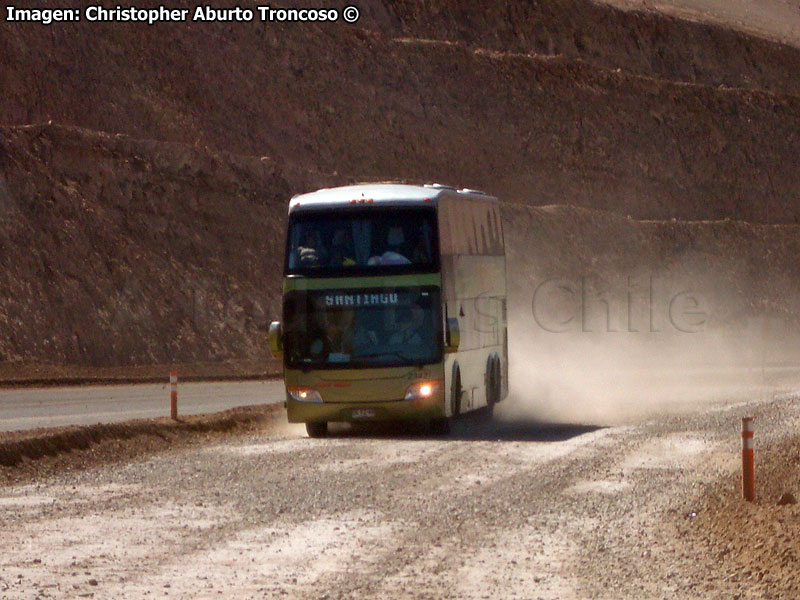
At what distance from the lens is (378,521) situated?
46.2 ft

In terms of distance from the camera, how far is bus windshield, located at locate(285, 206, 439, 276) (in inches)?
939

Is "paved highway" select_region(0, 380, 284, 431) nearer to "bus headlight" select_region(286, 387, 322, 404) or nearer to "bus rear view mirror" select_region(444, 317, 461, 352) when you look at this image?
"bus headlight" select_region(286, 387, 322, 404)

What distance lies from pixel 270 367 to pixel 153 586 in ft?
122

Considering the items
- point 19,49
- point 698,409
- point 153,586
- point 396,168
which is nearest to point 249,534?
point 153,586

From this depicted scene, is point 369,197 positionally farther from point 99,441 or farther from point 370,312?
point 99,441

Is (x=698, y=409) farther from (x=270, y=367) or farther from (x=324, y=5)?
(x=324, y=5)

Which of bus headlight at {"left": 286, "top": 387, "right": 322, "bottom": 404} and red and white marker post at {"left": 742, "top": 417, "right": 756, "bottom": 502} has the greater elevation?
bus headlight at {"left": 286, "top": 387, "right": 322, "bottom": 404}

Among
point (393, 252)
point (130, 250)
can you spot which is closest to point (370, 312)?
point (393, 252)

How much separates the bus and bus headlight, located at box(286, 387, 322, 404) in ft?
0.05

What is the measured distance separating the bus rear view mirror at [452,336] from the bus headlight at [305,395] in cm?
226

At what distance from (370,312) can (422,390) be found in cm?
155

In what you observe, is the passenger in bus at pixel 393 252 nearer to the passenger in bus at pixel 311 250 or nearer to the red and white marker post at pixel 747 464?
the passenger in bus at pixel 311 250

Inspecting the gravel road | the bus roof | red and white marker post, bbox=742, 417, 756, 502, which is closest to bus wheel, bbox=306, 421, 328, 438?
the gravel road

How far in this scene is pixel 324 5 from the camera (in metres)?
78.1
